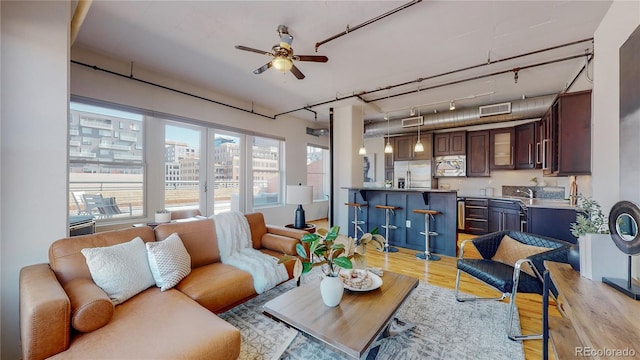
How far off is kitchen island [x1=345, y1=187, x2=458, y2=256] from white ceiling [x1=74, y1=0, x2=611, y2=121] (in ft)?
6.38

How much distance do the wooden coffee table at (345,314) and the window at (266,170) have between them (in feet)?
13.5

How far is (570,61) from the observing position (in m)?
3.27

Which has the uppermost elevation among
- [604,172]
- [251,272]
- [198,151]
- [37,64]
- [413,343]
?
[37,64]

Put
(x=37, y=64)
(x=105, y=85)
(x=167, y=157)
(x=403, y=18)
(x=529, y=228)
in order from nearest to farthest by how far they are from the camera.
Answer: (x=37, y=64) < (x=403, y=18) < (x=529, y=228) < (x=105, y=85) < (x=167, y=157)

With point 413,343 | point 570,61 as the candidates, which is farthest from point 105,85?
point 570,61

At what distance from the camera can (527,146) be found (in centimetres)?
497

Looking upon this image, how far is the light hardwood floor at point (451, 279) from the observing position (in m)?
2.05

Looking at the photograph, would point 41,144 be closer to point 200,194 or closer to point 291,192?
point 291,192

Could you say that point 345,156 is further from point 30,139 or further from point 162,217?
point 30,139

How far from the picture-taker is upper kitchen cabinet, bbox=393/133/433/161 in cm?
613

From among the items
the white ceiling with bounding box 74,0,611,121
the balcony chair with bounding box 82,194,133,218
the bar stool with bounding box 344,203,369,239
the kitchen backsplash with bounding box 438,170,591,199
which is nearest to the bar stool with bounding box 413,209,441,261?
the bar stool with bounding box 344,203,369,239

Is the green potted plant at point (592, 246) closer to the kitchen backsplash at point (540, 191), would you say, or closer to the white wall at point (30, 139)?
the white wall at point (30, 139)

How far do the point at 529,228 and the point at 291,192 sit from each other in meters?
3.23

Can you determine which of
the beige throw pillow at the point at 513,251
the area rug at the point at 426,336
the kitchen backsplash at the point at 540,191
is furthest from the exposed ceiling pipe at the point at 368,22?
the kitchen backsplash at the point at 540,191
